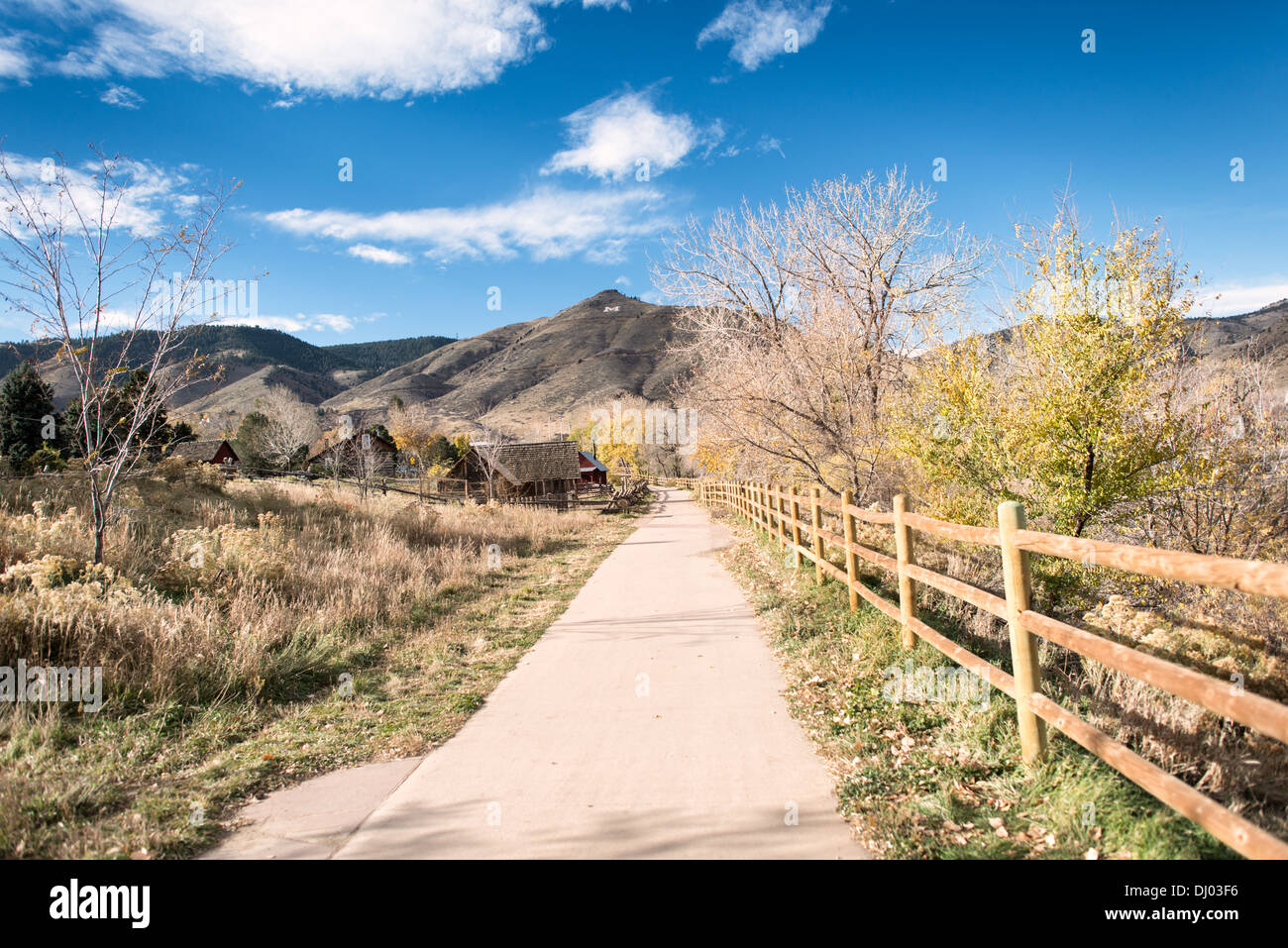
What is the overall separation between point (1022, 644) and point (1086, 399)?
7.85m

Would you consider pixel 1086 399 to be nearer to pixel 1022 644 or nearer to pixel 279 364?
pixel 1022 644

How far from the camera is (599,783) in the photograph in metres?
3.92

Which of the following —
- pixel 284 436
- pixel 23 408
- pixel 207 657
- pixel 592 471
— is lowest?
pixel 207 657

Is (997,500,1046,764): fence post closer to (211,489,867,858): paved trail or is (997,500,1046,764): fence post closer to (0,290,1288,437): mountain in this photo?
(211,489,867,858): paved trail

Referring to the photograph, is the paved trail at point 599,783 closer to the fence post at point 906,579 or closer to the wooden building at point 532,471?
the fence post at point 906,579

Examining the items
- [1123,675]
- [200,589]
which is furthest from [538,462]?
[1123,675]

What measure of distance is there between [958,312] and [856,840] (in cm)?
1501

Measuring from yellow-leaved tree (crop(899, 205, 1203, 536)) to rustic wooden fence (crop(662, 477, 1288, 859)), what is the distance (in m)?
5.18

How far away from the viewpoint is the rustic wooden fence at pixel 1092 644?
7.50 ft

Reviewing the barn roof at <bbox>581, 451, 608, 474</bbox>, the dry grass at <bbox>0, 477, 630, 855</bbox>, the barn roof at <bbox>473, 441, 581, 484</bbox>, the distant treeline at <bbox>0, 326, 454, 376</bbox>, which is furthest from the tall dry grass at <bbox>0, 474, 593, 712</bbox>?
the distant treeline at <bbox>0, 326, 454, 376</bbox>

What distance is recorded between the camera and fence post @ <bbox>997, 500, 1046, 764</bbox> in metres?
3.75

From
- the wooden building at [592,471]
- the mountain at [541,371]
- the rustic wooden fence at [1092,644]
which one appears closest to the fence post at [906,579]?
the rustic wooden fence at [1092,644]
